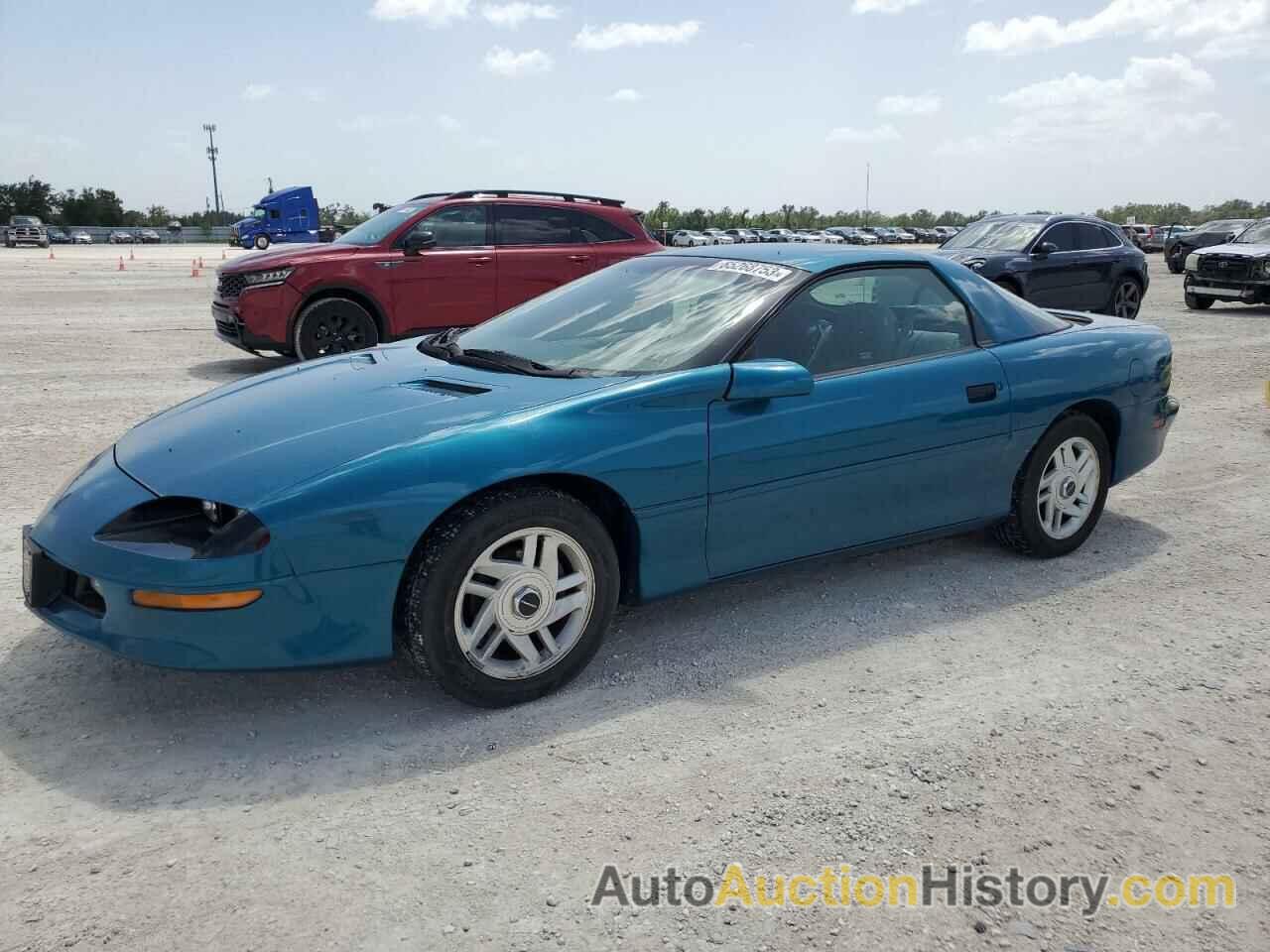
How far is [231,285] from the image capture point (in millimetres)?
9641

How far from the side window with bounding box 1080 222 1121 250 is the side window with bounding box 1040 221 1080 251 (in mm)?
137

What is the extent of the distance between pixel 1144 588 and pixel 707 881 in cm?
277

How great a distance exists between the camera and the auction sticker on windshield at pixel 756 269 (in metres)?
4.02

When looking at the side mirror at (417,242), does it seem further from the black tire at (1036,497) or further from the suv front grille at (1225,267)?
the suv front grille at (1225,267)

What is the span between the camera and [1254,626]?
3977 millimetres

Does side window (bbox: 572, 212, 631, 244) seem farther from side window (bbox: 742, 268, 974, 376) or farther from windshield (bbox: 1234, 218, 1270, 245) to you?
windshield (bbox: 1234, 218, 1270, 245)

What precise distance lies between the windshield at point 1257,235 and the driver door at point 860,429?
15.6 meters

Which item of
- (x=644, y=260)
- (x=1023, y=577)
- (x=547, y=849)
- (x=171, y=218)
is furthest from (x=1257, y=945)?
(x=171, y=218)

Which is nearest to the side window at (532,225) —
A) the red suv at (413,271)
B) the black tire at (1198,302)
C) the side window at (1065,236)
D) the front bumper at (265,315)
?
the red suv at (413,271)

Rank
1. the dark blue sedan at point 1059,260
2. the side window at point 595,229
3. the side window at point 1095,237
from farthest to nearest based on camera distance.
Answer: the side window at point 1095,237
the dark blue sedan at point 1059,260
the side window at point 595,229

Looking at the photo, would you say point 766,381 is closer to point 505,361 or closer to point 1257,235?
point 505,361

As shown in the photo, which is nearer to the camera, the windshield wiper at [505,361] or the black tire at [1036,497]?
the windshield wiper at [505,361]

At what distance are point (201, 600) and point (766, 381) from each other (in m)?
1.87

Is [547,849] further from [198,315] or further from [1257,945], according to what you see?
[198,315]
